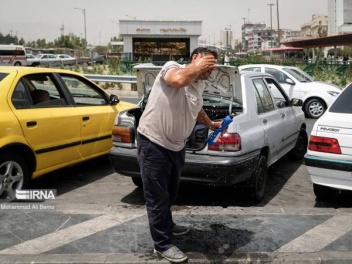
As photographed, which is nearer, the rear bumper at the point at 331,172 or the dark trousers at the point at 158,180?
the dark trousers at the point at 158,180

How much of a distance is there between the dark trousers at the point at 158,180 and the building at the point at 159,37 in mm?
48434

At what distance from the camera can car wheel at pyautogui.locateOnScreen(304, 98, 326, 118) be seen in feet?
42.3

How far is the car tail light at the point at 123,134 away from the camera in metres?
5.08

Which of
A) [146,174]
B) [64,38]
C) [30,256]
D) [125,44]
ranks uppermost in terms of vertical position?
[64,38]

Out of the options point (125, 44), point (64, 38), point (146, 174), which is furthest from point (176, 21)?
point (64, 38)

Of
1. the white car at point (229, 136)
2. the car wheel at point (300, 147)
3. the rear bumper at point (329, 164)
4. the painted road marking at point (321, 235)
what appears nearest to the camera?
the painted road marking at point (321, 235)

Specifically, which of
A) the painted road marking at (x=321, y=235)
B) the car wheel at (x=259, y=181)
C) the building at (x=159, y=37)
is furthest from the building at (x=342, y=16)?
the painted road marking at (x=321, y=235)

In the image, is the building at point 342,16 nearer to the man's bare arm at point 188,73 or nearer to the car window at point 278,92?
the car window at point 278,92

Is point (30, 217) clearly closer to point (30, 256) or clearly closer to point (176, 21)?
point (30, 256)

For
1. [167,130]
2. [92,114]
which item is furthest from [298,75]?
[167,130]

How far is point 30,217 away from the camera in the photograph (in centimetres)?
433

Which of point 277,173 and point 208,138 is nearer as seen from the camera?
point 208,138

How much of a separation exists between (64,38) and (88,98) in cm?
11943

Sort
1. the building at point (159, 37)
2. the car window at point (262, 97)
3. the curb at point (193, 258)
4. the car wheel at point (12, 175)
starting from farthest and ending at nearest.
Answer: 1. the building at point (159, 37)
2. the car window at point (262, 97)
3. the car wheel at point (12, 175)
4. the curb at point (193, 258)
